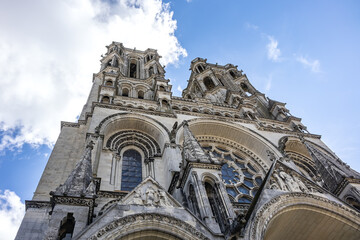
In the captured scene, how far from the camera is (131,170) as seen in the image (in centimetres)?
1359

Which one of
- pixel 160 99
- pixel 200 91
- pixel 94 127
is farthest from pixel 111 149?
pixel 200 91

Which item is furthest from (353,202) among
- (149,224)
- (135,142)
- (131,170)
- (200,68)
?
(200,68)

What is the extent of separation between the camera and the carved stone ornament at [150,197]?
7.50m

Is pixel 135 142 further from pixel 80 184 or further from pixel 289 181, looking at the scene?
pixel 289 181

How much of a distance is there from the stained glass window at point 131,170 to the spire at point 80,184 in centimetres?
385

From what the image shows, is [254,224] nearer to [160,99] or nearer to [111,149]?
[111,149]

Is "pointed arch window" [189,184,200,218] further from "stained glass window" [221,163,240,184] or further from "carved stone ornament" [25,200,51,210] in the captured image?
"stained glass window" [221,163,240,184]

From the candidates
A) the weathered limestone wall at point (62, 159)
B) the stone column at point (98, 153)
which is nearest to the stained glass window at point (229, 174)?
the stone column at point (98, 153)

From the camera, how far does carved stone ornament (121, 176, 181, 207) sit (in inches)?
295

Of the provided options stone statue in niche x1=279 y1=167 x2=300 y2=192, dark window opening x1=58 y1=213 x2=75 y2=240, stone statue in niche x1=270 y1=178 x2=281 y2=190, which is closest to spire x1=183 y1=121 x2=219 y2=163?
stone statue in niche x1=270 y1=178 x2=281 y2=190

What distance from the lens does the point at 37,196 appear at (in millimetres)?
10195

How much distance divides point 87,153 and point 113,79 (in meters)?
10.4

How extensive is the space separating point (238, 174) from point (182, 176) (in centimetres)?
712

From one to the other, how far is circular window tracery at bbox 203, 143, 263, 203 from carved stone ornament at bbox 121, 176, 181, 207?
6525 mm
